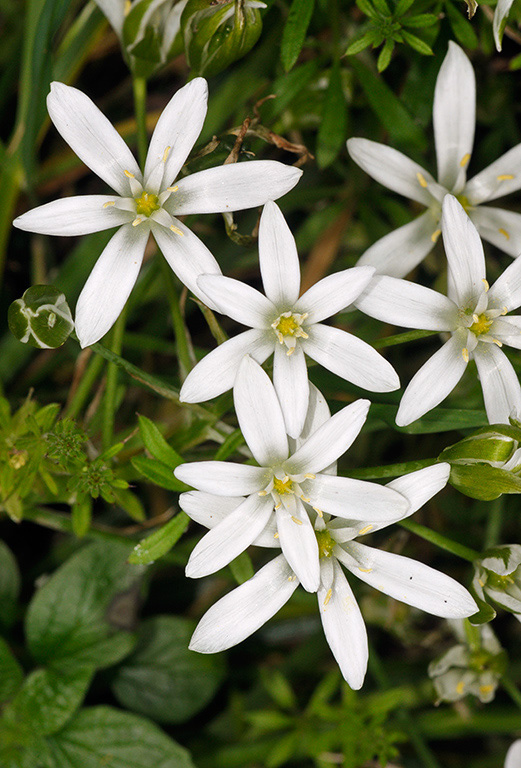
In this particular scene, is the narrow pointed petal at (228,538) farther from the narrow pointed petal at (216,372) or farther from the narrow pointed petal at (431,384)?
the narrow pointed petal at (431,384)

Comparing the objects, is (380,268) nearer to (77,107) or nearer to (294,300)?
(294,300)

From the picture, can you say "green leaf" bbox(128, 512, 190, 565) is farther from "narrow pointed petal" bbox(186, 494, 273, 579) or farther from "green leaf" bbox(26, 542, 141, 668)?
"green leaf" bbox(26, 542, 141, 668)

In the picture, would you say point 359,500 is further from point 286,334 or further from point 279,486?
point 286,334

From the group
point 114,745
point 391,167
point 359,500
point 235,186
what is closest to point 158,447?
point 359,500

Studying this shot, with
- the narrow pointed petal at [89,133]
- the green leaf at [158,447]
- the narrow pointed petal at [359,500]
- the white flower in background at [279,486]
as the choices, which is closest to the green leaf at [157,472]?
the green leaf at [158,447]

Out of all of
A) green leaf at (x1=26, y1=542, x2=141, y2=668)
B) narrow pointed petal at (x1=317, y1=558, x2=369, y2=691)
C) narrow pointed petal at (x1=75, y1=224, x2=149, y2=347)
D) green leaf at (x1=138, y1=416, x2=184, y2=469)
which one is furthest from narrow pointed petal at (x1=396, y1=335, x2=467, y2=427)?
green leaf at (x1=26, y1=542, x2=141, y2=668)

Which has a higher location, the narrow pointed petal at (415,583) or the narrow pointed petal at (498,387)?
the narrow pointed petal at (498,387)
